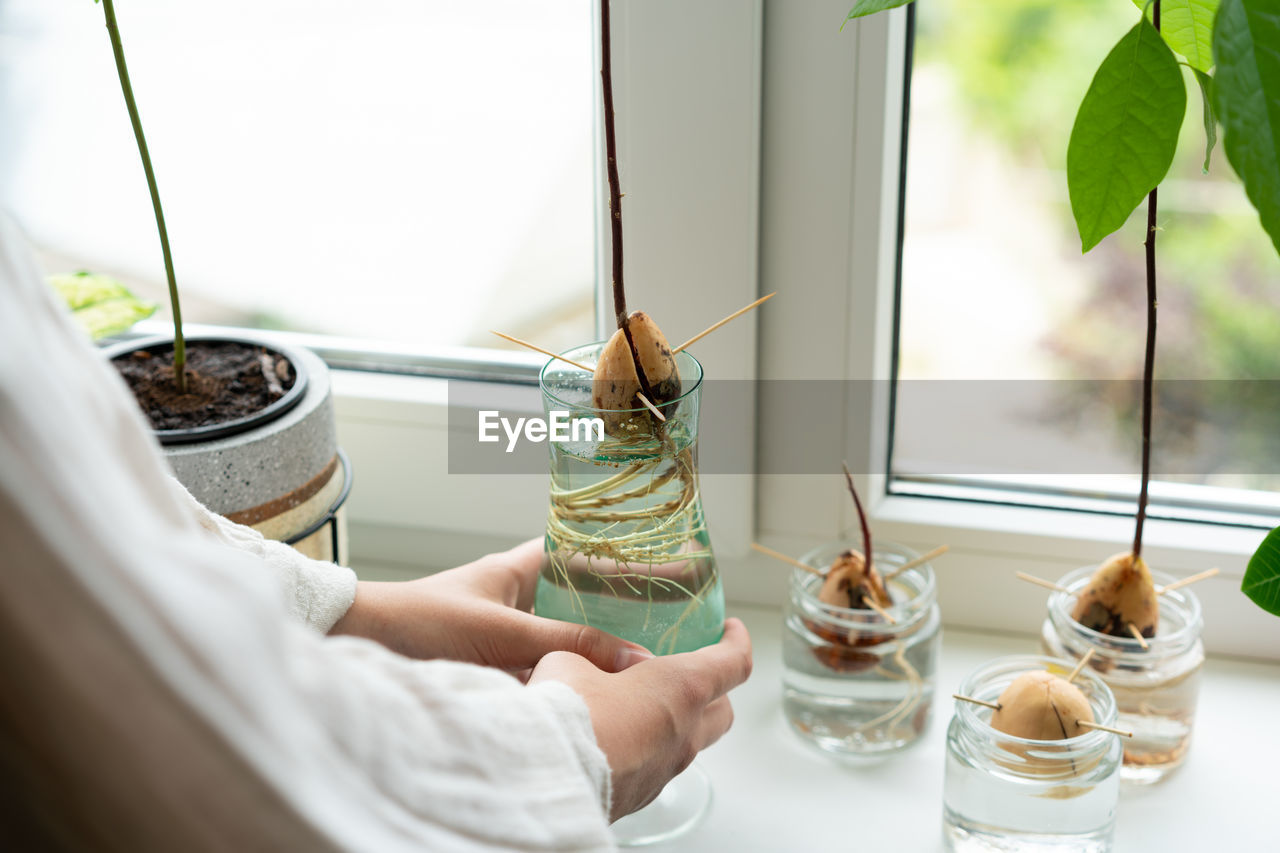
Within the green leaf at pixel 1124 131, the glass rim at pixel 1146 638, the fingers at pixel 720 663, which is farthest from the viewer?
the glass rim at pixel 1146 638

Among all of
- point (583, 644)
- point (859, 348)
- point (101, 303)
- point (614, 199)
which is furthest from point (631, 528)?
point (101, 303)

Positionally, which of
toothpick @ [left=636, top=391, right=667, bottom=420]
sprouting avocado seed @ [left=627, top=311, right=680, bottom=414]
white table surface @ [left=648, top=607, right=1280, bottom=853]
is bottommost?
white table surface @ [left=648, top=607, right=1280, bottom=853]

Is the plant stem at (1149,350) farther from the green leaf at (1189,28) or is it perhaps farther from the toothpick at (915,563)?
the toothpick at (915,563)

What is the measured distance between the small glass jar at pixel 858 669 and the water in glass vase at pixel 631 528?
→ 0.13 m

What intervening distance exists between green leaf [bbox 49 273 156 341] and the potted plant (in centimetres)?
2

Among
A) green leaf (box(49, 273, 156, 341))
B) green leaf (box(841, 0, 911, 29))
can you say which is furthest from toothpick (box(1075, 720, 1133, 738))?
green leaf (box(49, 273, 156, 341))

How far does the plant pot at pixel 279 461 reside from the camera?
661mm

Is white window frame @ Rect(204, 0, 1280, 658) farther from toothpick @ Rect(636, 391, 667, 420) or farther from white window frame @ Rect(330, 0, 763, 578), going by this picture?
toothpick @ Rect(636, 391, 667, 420)

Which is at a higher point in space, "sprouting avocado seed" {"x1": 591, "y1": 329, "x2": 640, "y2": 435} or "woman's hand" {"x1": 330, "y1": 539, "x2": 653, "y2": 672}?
"sprouting avocado seed" {"x1": 591, "y1": 329, "x2": 640, "y2": 435}

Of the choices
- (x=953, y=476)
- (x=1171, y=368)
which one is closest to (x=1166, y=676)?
(x=953, y=476)

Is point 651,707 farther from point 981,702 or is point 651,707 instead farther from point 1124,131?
point 1124,131

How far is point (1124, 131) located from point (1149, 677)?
361 millimetres

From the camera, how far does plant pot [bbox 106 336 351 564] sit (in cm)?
66

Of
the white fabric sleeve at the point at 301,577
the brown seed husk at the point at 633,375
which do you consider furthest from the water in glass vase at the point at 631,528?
the white fabric sleeve at the point at 301,577
